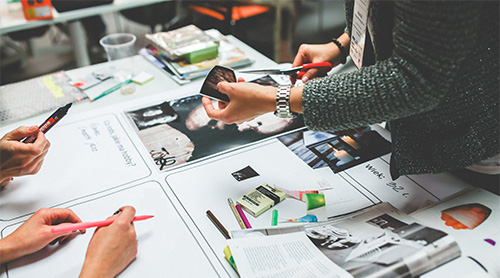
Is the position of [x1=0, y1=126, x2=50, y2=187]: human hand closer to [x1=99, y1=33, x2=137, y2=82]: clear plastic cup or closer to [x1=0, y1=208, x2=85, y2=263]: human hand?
[x1=0, y1=208, x2=85, y2=263]: human hand

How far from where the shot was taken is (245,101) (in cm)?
83

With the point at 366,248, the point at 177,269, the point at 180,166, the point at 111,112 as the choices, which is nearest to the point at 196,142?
the point at 180,166

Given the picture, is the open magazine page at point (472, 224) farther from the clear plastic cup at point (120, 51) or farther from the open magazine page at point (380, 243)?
the clear plastic cup at point (120, 51)

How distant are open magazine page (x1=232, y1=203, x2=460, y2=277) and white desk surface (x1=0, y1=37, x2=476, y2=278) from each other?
0.07 m

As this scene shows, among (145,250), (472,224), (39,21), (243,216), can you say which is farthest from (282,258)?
(39,21)

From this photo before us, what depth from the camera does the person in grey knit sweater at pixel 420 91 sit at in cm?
65

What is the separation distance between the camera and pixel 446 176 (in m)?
0.94

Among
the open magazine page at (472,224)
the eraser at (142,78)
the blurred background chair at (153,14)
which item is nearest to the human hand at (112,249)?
the open magazine page at (472,224)

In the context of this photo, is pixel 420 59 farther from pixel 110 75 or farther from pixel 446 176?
pixel 110 75

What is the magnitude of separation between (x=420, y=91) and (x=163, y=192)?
0.57m

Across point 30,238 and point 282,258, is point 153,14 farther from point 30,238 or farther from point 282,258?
point 282,258

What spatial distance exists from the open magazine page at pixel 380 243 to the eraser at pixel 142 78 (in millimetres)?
820

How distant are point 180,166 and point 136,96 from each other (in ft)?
1.46

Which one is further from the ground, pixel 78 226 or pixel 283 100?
pixel 283 100
